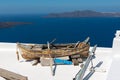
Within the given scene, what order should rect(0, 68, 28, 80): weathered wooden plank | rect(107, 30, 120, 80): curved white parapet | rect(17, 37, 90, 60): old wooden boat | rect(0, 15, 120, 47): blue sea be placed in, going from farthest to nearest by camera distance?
rect(0, 15, 120, 47): blue sea
rect(17, 37, 90, 60): old wooden boat
rect(0, 68, 28, 80): weathered wooden plank
rect(107, 30, 120, 80): curved white parapet

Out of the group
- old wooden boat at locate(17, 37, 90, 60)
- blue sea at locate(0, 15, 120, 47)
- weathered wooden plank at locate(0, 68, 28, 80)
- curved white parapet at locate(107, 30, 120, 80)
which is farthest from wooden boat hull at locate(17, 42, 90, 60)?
blue sea at locate(0, 15, 120, 47)

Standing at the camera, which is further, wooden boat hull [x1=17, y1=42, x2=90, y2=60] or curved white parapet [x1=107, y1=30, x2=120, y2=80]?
wooden boat hull [x1=17, y1=42, x2=90, y2=60]

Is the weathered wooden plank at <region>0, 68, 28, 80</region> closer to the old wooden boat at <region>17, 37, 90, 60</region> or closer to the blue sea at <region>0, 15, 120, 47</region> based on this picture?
the old wooden boat at <region>17, 37, 90, 60</region>

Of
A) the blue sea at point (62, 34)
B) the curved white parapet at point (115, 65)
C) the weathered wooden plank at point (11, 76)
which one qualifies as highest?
the curved white parapet at point (115, 65)

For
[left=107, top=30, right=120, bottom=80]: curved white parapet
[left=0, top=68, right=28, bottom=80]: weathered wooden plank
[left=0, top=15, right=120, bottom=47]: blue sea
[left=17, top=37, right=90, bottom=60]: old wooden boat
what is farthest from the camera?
[left=0, top=15, right=120, bottom=47]: blue sea

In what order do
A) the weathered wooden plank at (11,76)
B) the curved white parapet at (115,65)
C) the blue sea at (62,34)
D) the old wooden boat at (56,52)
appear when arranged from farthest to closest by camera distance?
the blue sea at (62,34) < the old wooden boat at (56,52) < the weathered wooden plank at (11,76) < the curved white parapet at (115,65)

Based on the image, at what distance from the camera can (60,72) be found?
30.0 ft

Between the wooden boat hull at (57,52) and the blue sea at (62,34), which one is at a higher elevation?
the wooden boat hull at (57,52)

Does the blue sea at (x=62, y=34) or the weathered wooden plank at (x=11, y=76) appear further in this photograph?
the blue sea at (x=62, y=34)

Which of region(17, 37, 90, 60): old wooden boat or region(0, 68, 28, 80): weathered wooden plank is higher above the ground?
region(17, 37, 90, 60): old wooden boat

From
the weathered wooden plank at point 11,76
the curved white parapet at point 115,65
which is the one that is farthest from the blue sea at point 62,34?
the weathered wooden plank at point 11,76

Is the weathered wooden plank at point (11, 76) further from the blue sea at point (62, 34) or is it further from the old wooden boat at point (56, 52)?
the blue sea at point (62, 34)

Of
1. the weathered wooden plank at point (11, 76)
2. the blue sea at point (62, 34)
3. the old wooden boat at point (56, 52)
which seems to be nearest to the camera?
the weathered wooden plank at point (11, 76)

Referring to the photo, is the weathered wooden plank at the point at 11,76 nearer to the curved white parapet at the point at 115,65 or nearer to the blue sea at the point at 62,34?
the curved white parapet at the point at 115,65
